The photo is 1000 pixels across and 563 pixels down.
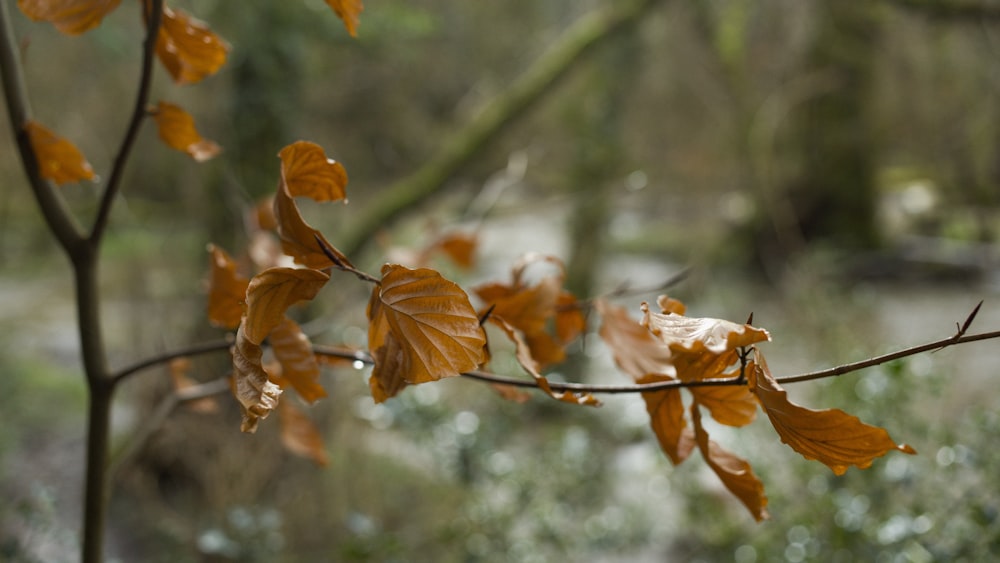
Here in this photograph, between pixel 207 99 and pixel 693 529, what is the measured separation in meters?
2.59

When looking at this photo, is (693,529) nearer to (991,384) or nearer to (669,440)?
(991,384)

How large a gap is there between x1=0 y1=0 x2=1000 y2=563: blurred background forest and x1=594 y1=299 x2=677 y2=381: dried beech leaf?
539 millimetres

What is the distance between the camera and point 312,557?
223 cm

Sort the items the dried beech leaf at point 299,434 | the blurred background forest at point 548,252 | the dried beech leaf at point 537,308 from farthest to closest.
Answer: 1. the blurred background forest at point 548,252
2. the dried beech leaf at point 299,434
3. the dried beech leaf at point 537,308

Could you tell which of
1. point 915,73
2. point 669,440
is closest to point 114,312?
point 669,440

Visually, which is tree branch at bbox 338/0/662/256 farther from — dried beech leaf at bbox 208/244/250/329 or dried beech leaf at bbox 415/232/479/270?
dried beech leaf at bbox 208/244/250/329

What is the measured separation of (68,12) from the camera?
562 mm

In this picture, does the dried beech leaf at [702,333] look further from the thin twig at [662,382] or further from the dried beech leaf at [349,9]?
the dried beech leaf at [349,9]

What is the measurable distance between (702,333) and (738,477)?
146 millimetres

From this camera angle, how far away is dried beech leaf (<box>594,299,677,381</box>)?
55 cm

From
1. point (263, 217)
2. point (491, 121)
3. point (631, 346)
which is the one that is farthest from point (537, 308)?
point (491, 121)

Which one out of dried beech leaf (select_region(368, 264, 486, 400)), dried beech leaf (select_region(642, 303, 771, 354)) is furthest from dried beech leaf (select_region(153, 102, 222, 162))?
dried beech leaf (select_region(642, 303, 771, 354))

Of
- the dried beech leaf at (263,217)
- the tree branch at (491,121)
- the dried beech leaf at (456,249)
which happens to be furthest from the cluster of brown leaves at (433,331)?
the tree branch at (491,121)

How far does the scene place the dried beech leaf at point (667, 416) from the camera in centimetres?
51
